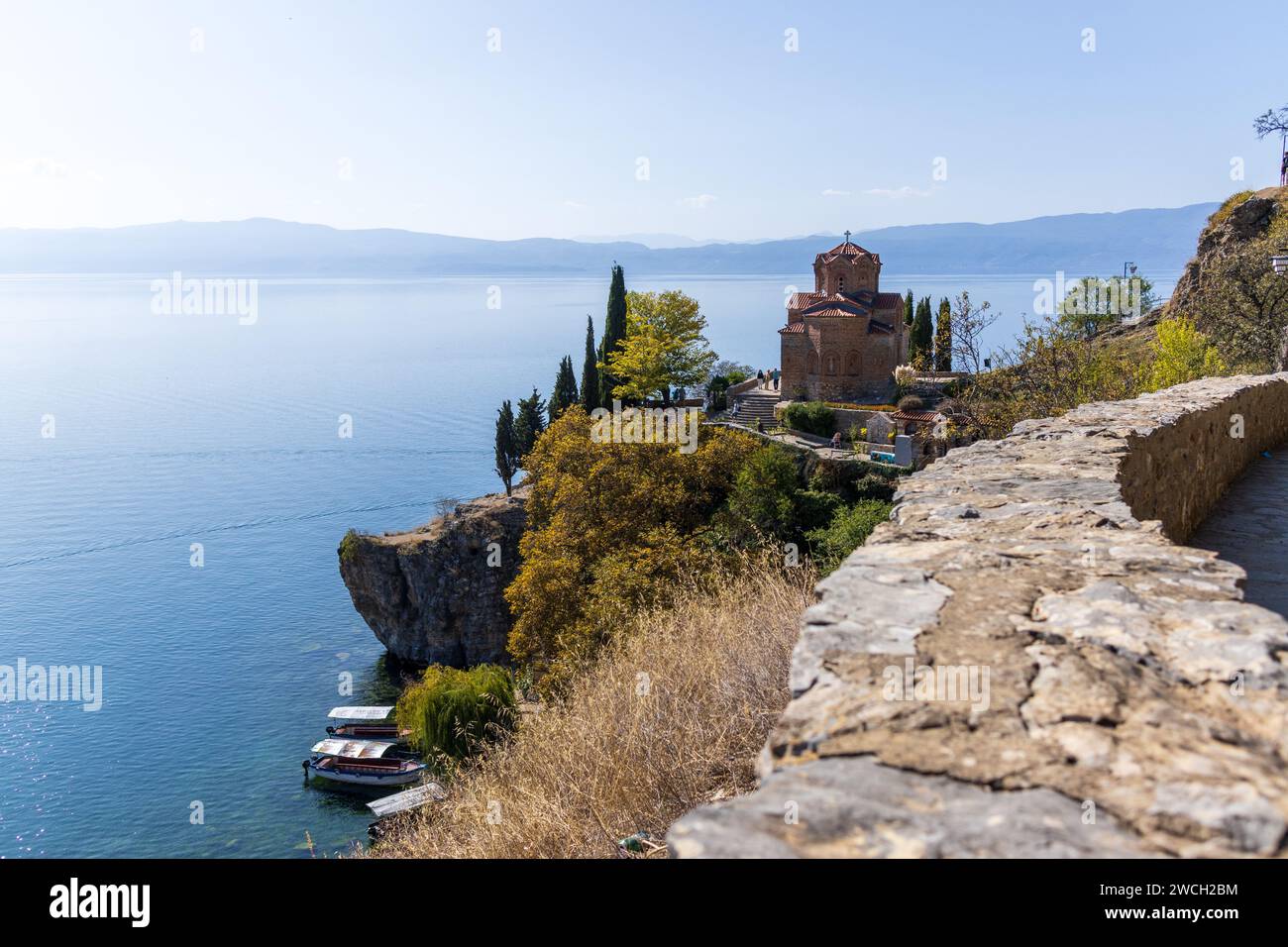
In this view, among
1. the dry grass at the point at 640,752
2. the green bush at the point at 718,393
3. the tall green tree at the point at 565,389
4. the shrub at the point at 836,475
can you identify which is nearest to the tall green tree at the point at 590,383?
the tall green tree at the point at 565,389

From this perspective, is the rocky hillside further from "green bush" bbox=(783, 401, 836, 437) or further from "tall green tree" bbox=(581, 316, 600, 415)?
"tall green tree" bbox=(581, 316, 600, 415)

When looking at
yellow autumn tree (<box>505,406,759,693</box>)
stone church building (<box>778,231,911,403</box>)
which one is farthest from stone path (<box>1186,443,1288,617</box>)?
stone church building (<box>778,231,911,403</box>)

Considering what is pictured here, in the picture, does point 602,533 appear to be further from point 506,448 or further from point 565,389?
point 506,448

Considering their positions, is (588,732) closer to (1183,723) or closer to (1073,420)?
(1073,420)

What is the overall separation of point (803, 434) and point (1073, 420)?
3516 cm

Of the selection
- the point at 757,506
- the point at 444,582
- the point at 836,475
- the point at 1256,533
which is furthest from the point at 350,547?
the point at 1256,533

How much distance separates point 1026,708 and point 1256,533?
5921mm

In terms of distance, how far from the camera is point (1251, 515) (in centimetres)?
753

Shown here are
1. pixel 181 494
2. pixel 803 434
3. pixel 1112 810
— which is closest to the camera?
pixel 1112 810

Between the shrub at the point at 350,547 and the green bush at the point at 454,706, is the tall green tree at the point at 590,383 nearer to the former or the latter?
the shrub at the point at 350,547

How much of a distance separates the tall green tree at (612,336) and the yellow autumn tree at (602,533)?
17791 mm

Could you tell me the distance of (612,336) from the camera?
48.6 metres
